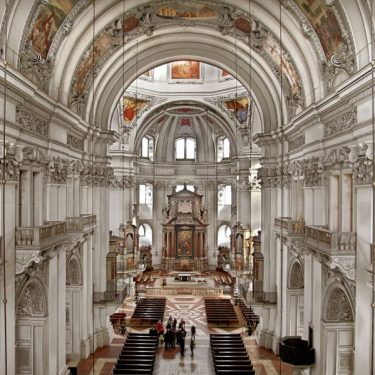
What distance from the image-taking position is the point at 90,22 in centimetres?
1598

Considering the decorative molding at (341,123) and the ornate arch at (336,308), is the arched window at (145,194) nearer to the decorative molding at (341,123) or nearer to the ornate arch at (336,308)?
the decorative molding at (341,123)

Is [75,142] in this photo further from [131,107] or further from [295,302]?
[131,107]

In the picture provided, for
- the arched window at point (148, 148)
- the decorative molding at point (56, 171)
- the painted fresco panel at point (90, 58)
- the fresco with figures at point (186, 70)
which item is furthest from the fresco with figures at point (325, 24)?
the arched window at point (148, 148)

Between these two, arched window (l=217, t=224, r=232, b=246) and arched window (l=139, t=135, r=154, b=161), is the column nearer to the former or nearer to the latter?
arched window (l=139, t=135, r=154, b=161)

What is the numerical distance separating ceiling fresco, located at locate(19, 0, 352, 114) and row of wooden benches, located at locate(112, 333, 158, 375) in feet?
28.3

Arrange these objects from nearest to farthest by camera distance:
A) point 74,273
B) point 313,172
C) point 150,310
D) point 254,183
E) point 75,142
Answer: point 313,172
point 75,142
point 74,273
point 150,310
point 254,183

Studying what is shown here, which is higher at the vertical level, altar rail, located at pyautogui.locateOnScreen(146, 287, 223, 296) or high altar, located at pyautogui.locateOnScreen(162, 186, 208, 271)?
high altar, located at pyautogui.locateOnScreen(162, 186, 208, 271)

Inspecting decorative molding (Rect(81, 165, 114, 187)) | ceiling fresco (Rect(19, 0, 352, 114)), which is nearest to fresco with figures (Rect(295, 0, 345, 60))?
ceiling fresco (Rect(19, 0, 352, 114))

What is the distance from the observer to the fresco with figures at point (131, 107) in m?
31.0

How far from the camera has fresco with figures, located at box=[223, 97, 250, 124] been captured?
3124 centimetres

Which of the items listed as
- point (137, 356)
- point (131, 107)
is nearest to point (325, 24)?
point (137, 356)

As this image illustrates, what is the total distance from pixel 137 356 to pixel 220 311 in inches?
350

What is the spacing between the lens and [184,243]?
38.1 metres

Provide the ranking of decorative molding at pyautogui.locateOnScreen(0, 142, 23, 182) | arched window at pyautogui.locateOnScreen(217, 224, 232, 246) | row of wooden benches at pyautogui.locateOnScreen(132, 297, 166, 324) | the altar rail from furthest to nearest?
arched window at pyautogui.locateOnScreen(217, 224, 232, 246) < the altar rail < row of wooden benches at pyautogui.locateOnScreen(132, 297, 166, 324) < decorative molding at pyautogui.locateOnScreen(0, 142, 23, 182)
